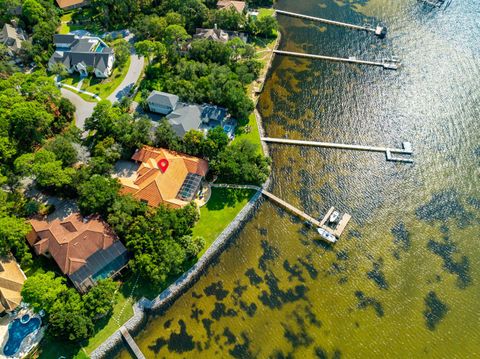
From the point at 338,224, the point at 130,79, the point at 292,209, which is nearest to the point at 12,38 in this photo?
the point at 130,79

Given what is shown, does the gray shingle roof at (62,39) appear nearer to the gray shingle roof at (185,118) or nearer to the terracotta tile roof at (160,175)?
the gray shingle roof at (185,118)

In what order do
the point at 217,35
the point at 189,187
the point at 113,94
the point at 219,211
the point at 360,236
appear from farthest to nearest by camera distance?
the point at 217,35
the point at 113,94
the point at 189,187
the point at 219,211
the point at 360,236

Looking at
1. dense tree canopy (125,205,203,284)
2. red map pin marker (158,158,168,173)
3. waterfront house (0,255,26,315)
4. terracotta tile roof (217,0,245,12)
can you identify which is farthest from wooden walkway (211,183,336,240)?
terracotta tile roof (217,0,245,12)

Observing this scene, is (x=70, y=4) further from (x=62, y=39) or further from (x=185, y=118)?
(x=185, y=118)

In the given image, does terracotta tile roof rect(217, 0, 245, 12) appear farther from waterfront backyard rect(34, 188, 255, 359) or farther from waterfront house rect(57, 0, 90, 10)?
waterfront backyard rect(34, 188, 255, 359)

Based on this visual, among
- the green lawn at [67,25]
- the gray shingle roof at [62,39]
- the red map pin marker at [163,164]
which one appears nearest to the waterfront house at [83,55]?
the gray shingle roof at [62,39]

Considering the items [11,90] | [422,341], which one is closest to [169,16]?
[11,90]

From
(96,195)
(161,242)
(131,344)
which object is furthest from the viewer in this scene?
(96,195)

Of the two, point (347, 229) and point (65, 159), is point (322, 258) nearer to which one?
point (347, 229)
